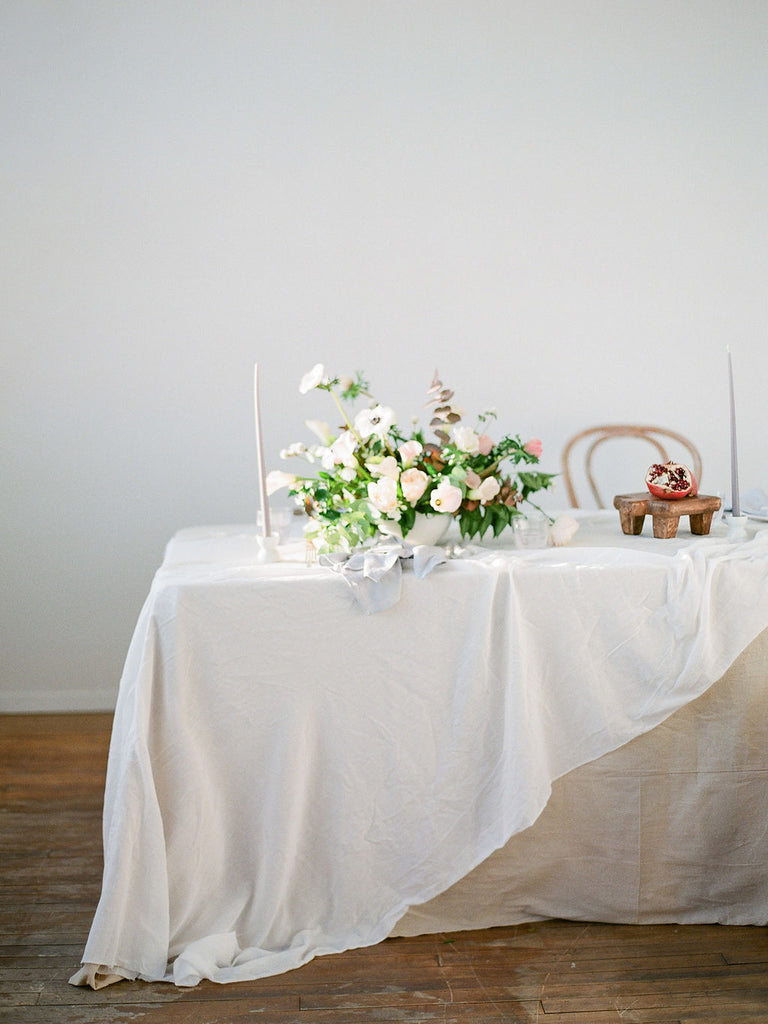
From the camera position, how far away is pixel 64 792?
257cm

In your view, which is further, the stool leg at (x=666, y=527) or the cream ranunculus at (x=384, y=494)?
the stool leg at (x=666, y=527)

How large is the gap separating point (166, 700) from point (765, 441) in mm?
2438

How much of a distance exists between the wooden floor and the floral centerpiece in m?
0.78

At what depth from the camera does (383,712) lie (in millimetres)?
1821

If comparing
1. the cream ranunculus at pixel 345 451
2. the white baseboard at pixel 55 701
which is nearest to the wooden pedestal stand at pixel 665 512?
the cream ranunculus at pixel 345 451

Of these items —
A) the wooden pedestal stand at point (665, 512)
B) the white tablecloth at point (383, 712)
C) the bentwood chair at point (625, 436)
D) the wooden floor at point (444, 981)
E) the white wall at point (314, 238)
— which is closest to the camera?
the wooden floor at point (444, 981)

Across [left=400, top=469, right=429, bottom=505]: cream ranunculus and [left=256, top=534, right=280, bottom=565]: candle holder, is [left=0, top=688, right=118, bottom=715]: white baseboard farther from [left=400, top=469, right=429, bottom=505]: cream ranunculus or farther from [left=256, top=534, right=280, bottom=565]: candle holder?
[left=400, top=469, right=429, bottom=505]: cream ranunculus

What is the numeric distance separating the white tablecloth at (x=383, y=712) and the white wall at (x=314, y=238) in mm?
1493

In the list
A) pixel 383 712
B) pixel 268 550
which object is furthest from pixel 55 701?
pixel 383 712

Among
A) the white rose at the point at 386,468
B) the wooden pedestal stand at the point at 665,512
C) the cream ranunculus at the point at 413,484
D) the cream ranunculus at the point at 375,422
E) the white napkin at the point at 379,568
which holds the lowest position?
the white napkin at the point at 379,568

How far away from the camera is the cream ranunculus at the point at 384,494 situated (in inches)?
72.7

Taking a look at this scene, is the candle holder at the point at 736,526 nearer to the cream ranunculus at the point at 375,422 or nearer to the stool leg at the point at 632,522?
the stool leg at the point at 632,522

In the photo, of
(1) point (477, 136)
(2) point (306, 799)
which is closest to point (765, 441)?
(1) point (477, 136)

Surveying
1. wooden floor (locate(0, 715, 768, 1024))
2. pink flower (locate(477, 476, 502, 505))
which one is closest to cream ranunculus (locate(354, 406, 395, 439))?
pink flower (locate(477, 476, 502, 505))
